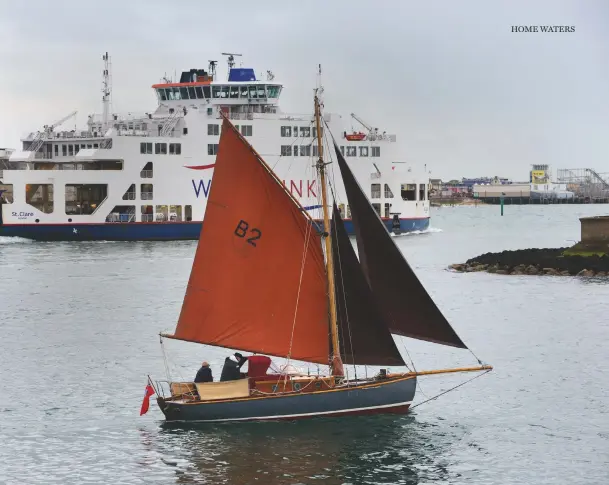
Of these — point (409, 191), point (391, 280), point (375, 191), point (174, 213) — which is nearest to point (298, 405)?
point (391, 280)

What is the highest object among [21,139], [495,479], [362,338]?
[21,139]

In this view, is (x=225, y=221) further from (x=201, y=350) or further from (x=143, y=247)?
(x=143, y=247)

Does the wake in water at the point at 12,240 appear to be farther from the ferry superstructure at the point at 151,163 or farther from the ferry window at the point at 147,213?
the ferry window at the point at 147,213

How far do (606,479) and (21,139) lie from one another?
236ft

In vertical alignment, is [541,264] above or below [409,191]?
below

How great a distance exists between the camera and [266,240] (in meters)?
24.3

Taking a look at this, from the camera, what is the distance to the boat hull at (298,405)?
2319cm

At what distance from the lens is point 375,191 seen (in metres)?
89.2

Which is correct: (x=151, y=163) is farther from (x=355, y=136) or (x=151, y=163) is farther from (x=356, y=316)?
(x=356, y=316)

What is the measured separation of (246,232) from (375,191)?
65347mm

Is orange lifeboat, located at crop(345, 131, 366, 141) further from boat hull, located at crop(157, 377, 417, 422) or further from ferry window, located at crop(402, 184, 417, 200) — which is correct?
boat hull, located at crop(157, 377, 417, 422)

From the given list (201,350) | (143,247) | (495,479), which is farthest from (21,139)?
(495,479)

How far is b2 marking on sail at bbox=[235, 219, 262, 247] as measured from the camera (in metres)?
24.3

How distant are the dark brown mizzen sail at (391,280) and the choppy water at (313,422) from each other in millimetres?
2124
